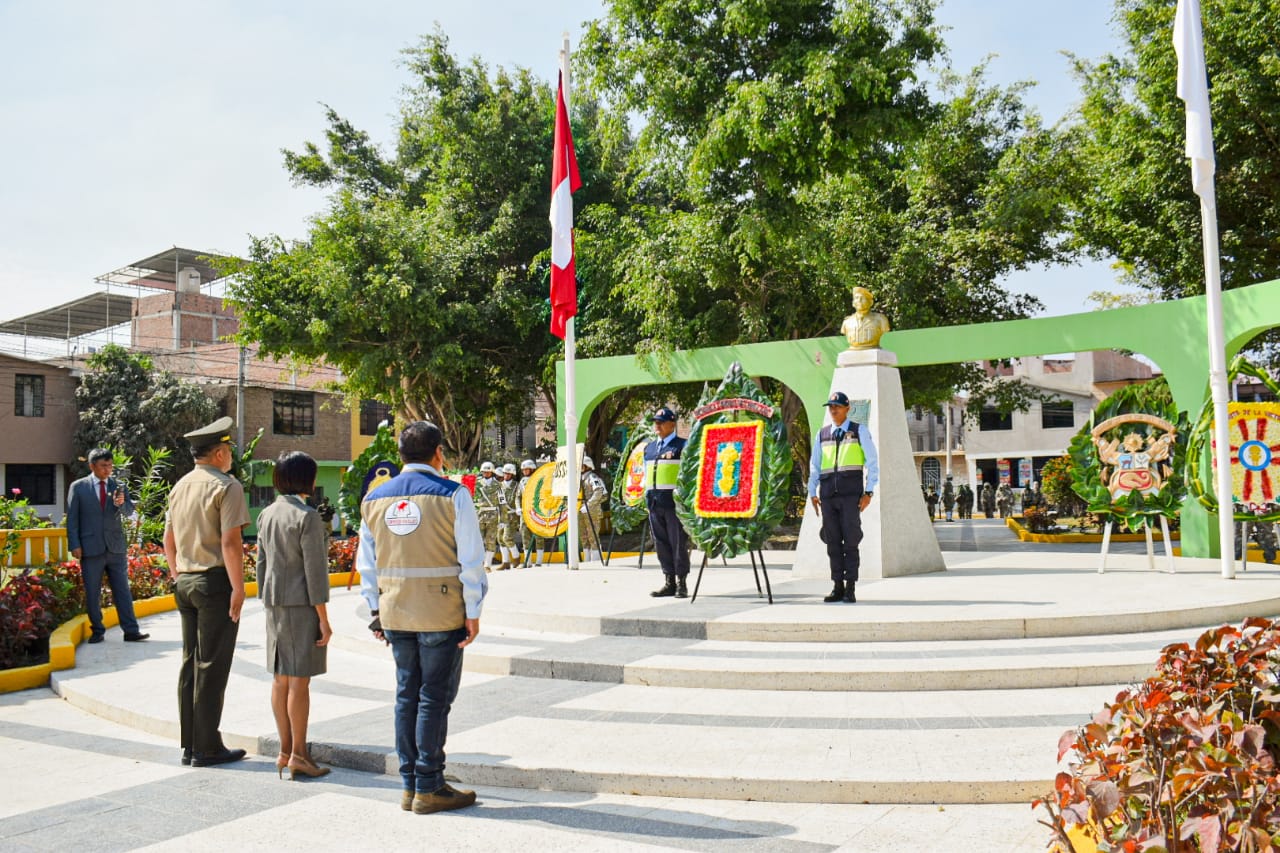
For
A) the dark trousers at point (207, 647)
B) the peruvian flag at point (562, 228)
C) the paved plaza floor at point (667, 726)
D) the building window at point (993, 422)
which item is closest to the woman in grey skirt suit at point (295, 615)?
the paved plaza floor at point (667, 726)

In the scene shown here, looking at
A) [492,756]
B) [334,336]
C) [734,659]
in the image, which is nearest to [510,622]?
[734,659]

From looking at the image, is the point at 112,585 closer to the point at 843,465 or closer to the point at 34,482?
the point at 843,465

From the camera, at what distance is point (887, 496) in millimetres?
10922

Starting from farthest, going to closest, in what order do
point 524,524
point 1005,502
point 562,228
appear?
1. point 1005,502
2. point 524,524
3. point 562,228

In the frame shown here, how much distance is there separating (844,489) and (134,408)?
97.0 ft

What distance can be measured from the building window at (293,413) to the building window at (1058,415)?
33351 mm

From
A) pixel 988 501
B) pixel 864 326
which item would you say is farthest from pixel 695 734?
pixel 988 501

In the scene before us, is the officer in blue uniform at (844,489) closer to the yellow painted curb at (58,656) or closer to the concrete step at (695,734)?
the concrete step at (695,734)

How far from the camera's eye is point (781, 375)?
48.4 ft

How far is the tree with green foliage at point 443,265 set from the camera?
2209 centimetres

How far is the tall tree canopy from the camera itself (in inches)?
621

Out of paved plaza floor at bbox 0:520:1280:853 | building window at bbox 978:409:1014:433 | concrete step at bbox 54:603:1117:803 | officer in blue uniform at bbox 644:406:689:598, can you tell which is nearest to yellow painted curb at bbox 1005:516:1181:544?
paved plaza floor at bbox 0:520:1280:853

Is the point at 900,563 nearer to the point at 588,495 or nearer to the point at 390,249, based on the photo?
the point at 588,495

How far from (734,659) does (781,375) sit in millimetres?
8131
